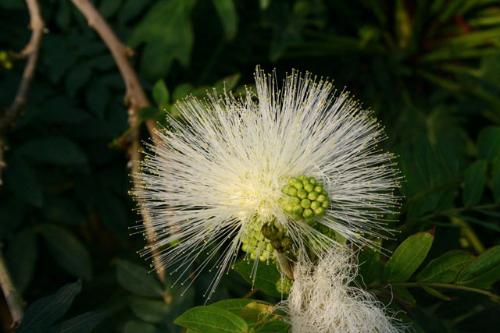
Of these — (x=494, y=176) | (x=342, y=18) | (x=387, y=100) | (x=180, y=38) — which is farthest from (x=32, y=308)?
(x=342, y=18)

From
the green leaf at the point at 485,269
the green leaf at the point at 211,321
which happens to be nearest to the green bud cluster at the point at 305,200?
the green leaf at the point at 211,321

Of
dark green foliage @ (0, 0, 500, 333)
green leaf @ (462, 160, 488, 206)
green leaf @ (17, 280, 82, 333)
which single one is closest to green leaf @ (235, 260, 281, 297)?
dark green foliage @ (0, 0, 500, 333)

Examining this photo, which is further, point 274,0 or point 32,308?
point 274,0

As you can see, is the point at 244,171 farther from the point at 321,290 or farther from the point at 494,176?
the point at 494,176

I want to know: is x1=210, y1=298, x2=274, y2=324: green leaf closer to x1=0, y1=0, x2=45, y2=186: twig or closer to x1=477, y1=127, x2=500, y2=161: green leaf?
x1=0, y1=0, x2=45, y2=186: twig

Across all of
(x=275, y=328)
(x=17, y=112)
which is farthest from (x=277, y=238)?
(x=17, y=112)
